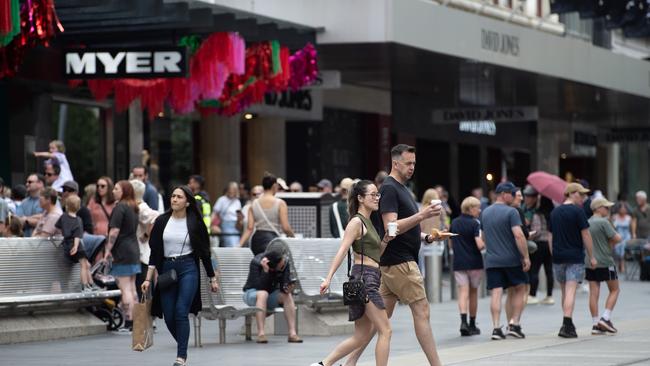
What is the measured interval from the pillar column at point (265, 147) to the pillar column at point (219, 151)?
1.48 metres

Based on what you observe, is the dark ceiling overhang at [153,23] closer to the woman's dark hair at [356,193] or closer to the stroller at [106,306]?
the stroller at [106,306]

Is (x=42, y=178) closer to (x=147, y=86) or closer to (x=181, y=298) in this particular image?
(x=147, y=86)

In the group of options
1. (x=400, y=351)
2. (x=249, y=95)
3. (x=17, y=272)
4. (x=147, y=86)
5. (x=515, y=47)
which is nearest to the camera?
(x=400, y=351)

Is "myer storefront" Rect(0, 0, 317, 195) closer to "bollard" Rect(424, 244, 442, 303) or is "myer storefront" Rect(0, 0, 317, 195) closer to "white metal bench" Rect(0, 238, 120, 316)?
"bollard" Rect(424, 244, 442, 303)

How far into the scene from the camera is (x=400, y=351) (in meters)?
16.7

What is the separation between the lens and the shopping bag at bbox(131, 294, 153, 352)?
14.3 metres

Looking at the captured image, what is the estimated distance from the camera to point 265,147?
3581 centimetres

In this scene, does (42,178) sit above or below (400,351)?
above

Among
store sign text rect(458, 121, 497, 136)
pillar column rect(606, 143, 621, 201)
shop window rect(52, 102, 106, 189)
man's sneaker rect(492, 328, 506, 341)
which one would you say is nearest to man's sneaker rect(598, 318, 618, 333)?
man's sneaker rect(492, 328, 506, 341)

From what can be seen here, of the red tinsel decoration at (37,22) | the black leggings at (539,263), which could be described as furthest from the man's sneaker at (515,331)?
the red tinsel decoration at (37,22)

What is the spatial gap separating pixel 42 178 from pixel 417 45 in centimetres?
804

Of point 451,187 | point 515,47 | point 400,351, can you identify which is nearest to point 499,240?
point 400,351

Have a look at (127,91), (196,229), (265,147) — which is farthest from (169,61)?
(265,147)

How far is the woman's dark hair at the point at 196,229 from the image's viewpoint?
14.7 meters
